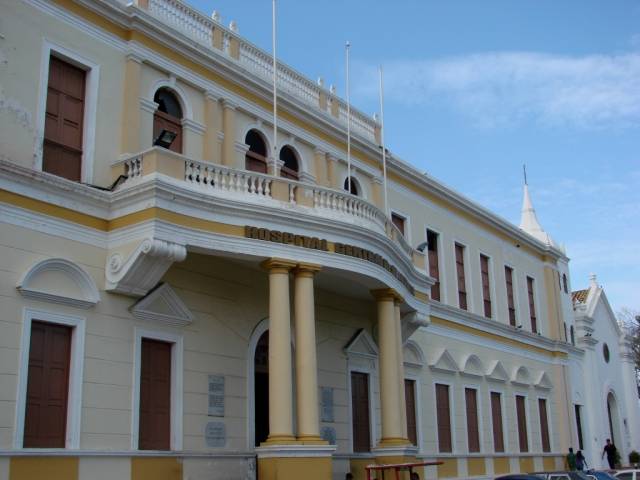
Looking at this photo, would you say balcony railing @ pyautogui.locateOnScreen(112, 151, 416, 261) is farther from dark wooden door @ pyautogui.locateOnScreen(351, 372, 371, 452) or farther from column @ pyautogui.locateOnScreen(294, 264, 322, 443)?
dark wooden door @ pyautogui.locateOnScreen(351, 372, 371, 452)

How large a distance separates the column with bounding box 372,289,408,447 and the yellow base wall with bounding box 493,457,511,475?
9.67 meters

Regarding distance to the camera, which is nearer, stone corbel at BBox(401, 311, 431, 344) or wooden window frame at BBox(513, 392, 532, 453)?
stone corbel at BBox(401, 311, 431, 344)

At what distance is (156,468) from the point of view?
583 inches

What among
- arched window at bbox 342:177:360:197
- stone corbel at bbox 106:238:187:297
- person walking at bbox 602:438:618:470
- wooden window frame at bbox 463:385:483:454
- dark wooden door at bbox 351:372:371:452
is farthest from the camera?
person walking at bbox 602:438:618:470

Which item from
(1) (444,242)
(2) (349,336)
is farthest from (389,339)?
(1) (444,242)

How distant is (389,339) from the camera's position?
18.4 metres

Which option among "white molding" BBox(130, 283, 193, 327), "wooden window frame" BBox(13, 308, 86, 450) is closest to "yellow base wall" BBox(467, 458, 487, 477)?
"white molding" BBox(130, 283, 193, 327)

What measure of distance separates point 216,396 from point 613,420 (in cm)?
2796

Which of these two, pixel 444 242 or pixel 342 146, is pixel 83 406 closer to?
pixel 342 146

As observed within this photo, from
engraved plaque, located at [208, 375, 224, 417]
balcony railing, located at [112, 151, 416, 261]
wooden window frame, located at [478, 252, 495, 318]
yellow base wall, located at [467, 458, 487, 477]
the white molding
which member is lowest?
yellow base wall, located at [467, 458, 487, 477]

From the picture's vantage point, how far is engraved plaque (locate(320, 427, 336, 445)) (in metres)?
19.0

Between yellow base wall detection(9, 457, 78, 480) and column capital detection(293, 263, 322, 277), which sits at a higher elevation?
column capital detection(293, 263, 322, 277)

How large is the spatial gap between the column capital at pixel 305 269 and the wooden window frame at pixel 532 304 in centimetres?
1843

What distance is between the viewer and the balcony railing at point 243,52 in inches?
694
